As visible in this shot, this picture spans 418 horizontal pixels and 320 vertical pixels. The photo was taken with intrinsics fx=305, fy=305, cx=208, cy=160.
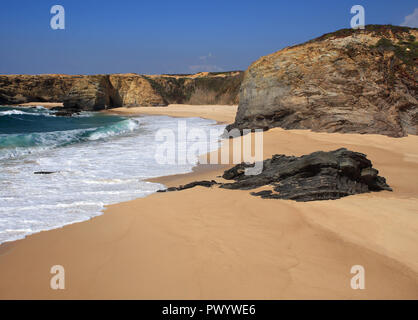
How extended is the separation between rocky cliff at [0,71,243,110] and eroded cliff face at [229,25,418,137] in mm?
27186

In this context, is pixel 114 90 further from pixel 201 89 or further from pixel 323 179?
pixel 323 179

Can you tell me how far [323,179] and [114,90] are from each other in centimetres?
4599

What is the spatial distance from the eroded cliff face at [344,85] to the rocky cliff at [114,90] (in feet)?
89.2

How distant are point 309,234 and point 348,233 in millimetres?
438

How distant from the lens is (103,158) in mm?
9414

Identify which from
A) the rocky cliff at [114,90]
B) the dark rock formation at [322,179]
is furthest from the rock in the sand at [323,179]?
the rocky cliff at [114,90]

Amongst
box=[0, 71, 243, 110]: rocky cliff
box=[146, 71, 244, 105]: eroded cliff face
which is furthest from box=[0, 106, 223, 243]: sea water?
box=[146, 71, 244, 105]: eroded cliff face

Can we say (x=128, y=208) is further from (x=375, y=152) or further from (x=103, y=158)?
(x=375, y=152)

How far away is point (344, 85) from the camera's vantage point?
37.9 feet

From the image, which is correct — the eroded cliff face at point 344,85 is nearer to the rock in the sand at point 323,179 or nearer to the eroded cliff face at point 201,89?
the rock in the sand at point 323,179

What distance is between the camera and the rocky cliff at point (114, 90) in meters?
40.8

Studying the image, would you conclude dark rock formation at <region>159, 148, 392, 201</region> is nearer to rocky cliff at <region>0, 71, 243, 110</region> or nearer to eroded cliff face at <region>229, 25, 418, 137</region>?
eroded cliff face at <region>229, 25, 418, 137</region>

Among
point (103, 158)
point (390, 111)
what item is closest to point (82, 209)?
point (103, 158)

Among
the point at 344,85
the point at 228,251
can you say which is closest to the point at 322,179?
the point at 228,251
